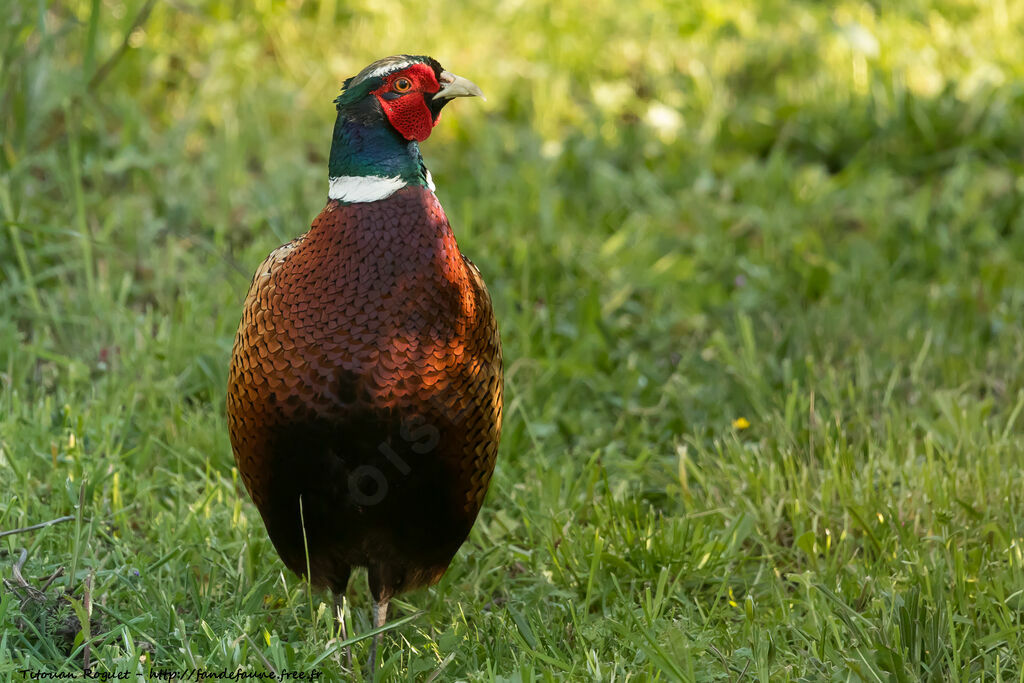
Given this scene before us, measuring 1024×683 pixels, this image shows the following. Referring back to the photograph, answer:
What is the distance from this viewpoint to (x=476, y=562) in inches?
125

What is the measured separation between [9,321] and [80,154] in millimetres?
1109

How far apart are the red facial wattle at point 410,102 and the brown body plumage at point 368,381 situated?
0.45 feet

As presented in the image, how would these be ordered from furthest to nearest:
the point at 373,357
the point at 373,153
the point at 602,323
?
the point at 602,323 < the point at 373,153 < the point at 373,357

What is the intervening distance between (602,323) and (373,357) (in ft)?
6.10

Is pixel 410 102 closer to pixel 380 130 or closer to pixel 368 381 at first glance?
pixel 380 130

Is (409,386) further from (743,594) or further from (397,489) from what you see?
(743,594)

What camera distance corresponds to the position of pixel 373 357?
8.16 feet

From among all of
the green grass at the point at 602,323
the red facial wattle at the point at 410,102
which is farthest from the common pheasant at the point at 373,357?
the green grass at the point at 602,323

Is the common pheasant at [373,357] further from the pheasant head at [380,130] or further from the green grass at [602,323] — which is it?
the green grass at [602,323]

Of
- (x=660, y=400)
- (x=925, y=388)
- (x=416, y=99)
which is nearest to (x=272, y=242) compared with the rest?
(x=660, y=400)

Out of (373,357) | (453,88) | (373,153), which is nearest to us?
(373,357)

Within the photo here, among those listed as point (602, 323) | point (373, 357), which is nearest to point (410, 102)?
point (373, 357)

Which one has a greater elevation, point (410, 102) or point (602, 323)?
point (410, 102)

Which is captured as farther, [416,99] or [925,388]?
[925,388]
